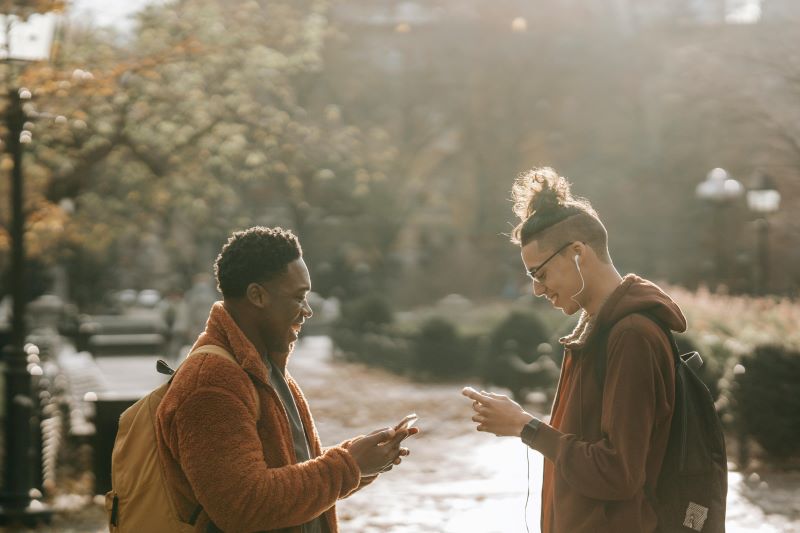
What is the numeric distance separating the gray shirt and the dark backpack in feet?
2.77

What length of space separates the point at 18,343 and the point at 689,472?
7.25m

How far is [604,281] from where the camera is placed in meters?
3.29

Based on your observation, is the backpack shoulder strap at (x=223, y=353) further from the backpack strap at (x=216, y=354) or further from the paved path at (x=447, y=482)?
the paved path at (x=447, y=482)

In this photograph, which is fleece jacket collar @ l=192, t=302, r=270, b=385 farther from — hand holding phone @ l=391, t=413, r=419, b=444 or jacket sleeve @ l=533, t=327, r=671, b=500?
jacket sleeve @ l=533, t=327, r=671, b=500

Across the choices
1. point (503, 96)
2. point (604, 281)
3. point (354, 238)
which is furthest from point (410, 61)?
point (604, 281)

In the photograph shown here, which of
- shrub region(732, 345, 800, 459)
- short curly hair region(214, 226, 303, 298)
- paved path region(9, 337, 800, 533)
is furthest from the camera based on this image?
shrub region(732, 345, 800, 459)

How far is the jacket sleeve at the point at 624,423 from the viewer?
3.03 meters

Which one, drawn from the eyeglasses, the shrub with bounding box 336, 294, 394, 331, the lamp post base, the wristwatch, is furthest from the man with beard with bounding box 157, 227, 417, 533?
the shrub with bounding box 336, 294, 394, 331

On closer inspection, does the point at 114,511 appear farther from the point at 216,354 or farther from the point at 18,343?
the point at 18,343

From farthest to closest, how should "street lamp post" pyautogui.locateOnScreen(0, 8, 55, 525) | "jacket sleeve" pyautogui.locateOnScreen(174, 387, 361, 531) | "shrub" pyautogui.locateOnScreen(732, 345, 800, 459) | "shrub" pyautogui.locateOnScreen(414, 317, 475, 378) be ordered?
"shrub" pyautogui.locateOnScreen(414, 317, 475, 378), "shrub" pyautogui.locateOnScreen(732, 345, 800, 459), "street lamp post" pyautogui.locateOnScreen(0, 8, 55, 525), "jacket sleeve" pyautogui.locateOnScreen(174, 387, 361, 531)

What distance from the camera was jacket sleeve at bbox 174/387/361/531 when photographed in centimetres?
273

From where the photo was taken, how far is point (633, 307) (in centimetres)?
315

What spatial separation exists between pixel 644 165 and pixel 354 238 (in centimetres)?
1845

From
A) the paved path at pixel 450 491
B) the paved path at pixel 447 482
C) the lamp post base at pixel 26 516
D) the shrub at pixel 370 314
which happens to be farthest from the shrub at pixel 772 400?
the shrub at pixel 370 314
